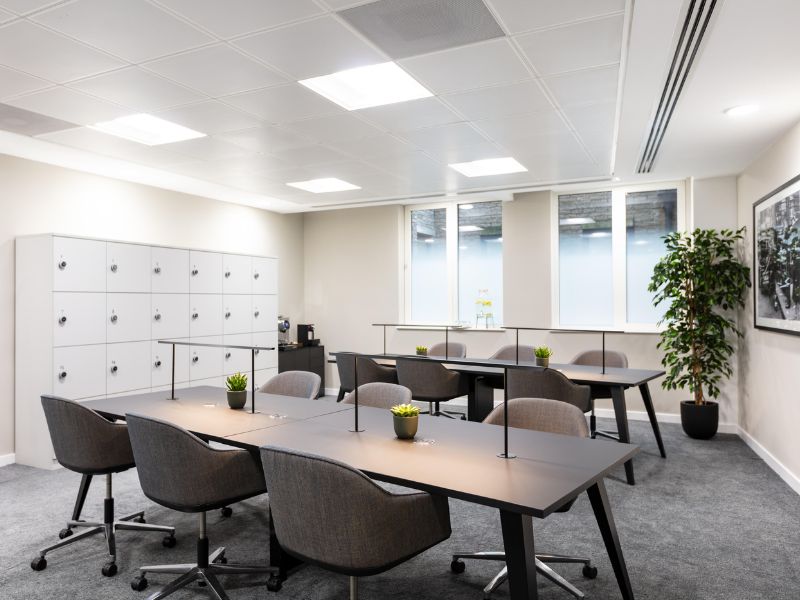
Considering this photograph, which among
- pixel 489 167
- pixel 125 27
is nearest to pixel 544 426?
pixel 125 27

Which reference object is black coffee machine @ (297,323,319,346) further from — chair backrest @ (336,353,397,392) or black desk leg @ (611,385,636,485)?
black desk leg @ (611,385,636,485)

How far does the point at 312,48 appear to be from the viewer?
9.43ft

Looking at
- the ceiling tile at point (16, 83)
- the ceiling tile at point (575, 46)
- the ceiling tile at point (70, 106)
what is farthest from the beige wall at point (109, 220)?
the ceiling tile at point (575, 46)

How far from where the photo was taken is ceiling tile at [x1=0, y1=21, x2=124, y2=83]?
270 centimetres

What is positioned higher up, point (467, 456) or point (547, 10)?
point (547, 10)

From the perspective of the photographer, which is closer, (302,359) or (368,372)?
(368,372)

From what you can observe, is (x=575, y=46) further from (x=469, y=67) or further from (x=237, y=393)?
(x=237, y=393)

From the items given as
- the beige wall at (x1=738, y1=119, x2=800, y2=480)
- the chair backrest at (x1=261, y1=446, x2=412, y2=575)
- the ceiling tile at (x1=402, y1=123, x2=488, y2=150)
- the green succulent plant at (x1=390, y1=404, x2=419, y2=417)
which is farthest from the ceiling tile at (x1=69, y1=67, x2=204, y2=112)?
the beige wall at (x1=738, y1=119, x2=800, y2=480)

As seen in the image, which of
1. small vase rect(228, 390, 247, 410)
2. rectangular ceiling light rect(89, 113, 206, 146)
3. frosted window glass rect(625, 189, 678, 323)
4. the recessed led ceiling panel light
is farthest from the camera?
frosted window glass rect(625, 189, 678, 323)

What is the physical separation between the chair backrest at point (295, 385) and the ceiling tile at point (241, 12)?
2.19 m

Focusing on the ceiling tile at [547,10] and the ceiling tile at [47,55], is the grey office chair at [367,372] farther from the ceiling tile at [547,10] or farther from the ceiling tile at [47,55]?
the ceiling tile at [547,10]

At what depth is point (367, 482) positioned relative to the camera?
1834mm

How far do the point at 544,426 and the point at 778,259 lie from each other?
2609 millimetres

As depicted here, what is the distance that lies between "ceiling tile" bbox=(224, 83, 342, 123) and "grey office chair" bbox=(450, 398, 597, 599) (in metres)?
2.18
